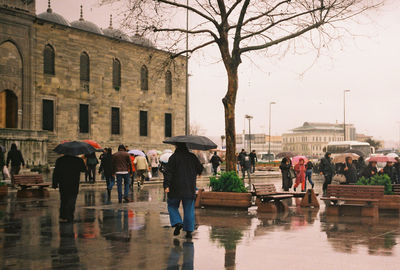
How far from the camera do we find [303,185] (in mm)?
25219

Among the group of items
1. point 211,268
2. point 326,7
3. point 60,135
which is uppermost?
point 326,7

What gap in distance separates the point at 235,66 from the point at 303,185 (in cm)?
963

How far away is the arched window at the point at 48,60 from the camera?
41.3m

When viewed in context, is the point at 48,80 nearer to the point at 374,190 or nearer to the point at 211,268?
the point at 374,190

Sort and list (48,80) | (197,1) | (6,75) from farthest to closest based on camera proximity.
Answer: (48,80)
(6,75)
(197,1)

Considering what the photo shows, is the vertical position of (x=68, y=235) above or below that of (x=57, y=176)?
below

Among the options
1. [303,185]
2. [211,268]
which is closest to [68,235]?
[211,268]

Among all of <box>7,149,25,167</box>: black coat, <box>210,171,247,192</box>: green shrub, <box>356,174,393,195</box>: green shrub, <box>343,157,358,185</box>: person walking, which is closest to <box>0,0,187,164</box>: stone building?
<box>7,149,25,167</box>: black coat

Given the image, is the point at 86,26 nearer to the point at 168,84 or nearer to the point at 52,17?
the point at 52,17

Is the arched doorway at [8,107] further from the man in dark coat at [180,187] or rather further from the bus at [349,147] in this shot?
the bus at [349,147]

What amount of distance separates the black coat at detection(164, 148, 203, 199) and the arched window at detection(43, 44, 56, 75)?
32.6m

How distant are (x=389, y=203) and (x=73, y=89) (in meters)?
31.7

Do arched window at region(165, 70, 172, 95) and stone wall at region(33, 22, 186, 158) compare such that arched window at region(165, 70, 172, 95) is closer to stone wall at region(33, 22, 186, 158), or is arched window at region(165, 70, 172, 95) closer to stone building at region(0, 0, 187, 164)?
stone building at region(0, 0, 187, 164)

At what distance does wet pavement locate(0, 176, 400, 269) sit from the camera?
8234mm
